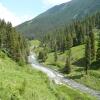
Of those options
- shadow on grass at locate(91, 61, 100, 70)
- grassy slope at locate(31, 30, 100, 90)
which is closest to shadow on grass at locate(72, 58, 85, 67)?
grassy slope at locate(31, 30, 100, 90)

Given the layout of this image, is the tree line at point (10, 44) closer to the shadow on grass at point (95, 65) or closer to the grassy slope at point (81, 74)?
the grassy slope at point (81, 74)

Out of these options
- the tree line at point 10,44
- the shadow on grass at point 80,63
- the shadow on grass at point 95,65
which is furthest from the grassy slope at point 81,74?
the tree line at point 10,44

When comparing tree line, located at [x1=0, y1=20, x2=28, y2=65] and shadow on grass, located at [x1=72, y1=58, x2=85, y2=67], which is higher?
tree line, located at [x1=0, y1=20, x2=28, y2=65]

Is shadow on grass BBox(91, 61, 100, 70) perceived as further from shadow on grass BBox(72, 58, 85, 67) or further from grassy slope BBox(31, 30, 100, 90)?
shadow on grass BBox(72, 58, 85, 67)

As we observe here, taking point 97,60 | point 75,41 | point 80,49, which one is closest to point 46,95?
Result: point 97,60

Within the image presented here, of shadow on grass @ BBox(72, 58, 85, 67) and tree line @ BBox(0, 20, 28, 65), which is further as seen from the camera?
shadow on grass @ BBox(72, 58, 85, 67)

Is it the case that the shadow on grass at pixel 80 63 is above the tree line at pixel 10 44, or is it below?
below

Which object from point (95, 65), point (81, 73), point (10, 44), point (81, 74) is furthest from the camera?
point (95, 65)

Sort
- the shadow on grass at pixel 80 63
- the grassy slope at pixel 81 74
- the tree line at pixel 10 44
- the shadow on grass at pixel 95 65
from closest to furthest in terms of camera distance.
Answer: the grassy slope at pixel 81 74 → the tree line at pixel 10 44 → the shadow on grass at pixel 95 65 → the shadow on grass at pixel 80 63

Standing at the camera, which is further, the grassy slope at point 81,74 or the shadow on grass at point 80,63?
the shadow on grass at point 80,63

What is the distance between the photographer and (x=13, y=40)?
374ft

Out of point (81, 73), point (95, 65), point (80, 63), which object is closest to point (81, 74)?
point (81, 73)

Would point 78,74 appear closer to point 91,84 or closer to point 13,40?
point 91,84

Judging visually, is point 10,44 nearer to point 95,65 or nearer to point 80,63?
point 95,65
